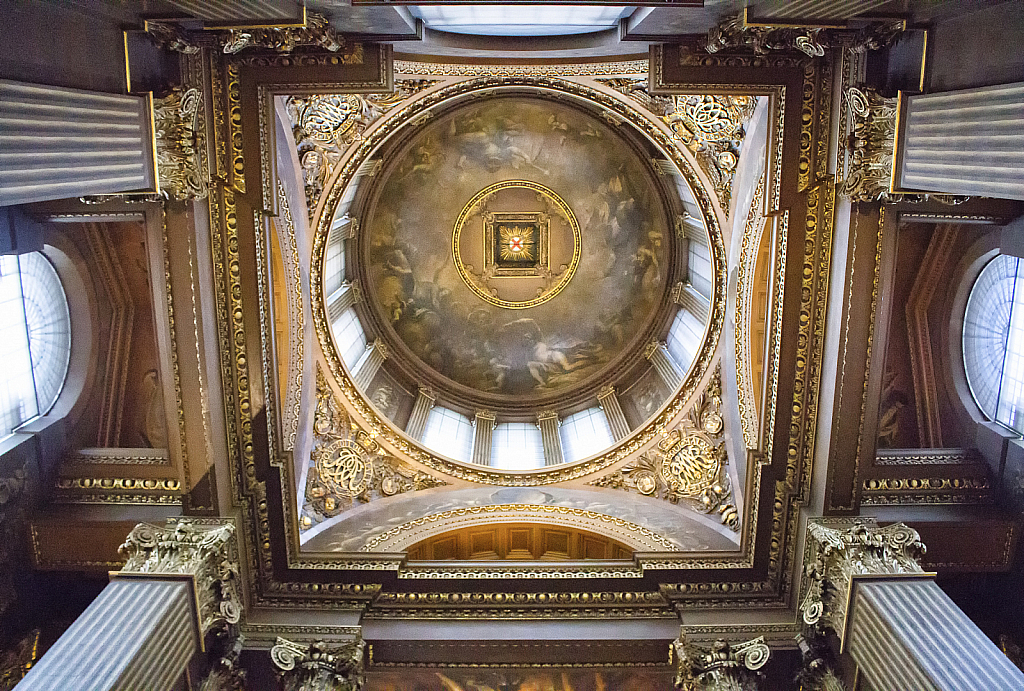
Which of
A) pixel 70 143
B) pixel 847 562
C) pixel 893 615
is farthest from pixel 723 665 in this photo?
pixel 70 143

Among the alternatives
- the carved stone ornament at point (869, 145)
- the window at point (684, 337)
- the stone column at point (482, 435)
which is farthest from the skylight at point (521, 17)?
the stone column at point (482, 435)

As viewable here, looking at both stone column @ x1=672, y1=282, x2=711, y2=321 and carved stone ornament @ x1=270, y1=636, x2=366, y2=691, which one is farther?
stone column @ x1=672, y1=282, x2=711, y2=321

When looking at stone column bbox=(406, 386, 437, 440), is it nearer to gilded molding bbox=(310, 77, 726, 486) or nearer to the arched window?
gilded molding bbox=(310, 77, 726, 486)

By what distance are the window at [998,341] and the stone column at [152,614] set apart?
12872mm

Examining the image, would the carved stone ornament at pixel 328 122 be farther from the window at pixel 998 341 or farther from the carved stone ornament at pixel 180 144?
the window at pixel 998 341

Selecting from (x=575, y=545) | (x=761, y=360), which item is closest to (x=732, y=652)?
(x=575, y=545)

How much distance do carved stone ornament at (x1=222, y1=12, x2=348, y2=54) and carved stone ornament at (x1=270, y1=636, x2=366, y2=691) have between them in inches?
348

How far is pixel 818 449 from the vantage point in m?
11.1

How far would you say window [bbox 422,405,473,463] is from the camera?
55.5ft

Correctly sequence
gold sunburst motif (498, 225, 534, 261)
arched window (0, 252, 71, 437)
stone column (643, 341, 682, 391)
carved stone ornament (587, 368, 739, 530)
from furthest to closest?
gold sunburst motif (498, 225, 534, 261), stone column (643, 341, 682, 391), carved stone ornament (587, 368, 739, 530), arched window (0, 252, 71, 437)

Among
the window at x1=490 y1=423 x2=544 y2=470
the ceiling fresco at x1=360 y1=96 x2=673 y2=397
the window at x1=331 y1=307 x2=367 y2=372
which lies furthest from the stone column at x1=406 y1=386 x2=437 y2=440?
the window at x1=331 y1=307 x2=367 y2=372

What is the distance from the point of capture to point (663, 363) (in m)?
17.9

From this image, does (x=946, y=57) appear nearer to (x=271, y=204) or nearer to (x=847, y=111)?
(x=847, y=111)

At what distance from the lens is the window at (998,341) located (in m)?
10.7
